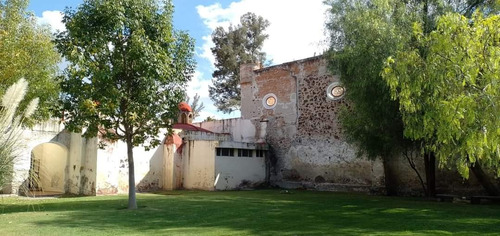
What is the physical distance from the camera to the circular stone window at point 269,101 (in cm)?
2505

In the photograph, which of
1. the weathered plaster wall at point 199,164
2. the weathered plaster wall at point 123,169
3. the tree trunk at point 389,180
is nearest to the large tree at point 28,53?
the weathered plaster wall at point 123,169

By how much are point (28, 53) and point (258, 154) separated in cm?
1322

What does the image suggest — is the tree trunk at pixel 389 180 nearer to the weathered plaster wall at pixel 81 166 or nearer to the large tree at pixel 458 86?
the large tree at pixel 458 86

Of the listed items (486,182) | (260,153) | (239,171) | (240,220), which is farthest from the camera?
(260,153)

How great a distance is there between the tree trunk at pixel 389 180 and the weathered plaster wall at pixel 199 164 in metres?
8.28

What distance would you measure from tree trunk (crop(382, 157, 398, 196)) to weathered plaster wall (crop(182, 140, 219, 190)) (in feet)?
27.2

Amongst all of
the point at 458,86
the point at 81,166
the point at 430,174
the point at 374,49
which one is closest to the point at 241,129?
the point at 81,166

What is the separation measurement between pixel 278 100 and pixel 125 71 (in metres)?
13.7

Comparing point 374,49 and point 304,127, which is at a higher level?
point 374,49

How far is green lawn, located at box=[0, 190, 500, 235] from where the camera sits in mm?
8391

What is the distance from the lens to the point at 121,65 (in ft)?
39.2

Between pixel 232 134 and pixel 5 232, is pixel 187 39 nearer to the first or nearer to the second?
pixel 5 232

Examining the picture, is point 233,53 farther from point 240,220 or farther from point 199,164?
point 240,220

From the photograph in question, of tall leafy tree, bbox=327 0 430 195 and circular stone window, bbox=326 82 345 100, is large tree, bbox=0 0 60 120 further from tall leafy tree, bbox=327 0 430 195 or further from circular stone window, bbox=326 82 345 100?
circular stone window, bbox=326 82 345 100
